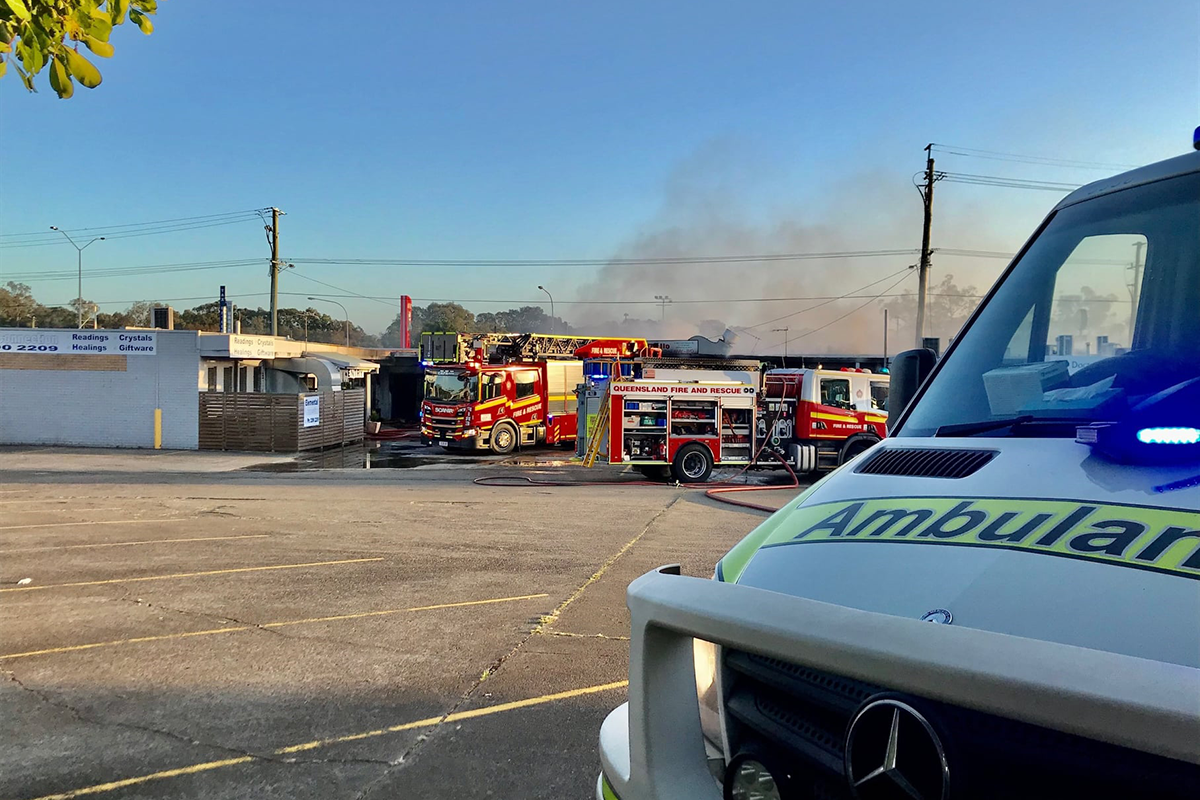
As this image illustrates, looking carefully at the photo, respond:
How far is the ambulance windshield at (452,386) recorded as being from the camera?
2566 centimetres

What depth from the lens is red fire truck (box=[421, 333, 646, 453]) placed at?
25.6 metres

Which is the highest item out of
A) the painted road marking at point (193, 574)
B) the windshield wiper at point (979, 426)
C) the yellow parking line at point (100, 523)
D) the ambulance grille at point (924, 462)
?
the windshield wiper at point (979, 426)

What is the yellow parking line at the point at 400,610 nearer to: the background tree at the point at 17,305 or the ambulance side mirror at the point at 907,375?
the ambulance side mirror at the point at 907,375

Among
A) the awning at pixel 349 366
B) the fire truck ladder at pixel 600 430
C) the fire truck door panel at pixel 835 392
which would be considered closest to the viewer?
the fire truck ladder at pixel 600 430

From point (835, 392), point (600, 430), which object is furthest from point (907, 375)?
point (835, 392)

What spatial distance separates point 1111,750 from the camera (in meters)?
1.11

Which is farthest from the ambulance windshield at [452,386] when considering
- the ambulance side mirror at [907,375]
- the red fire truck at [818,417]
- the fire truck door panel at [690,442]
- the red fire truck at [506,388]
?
the ambulance side mirror at [907,375]

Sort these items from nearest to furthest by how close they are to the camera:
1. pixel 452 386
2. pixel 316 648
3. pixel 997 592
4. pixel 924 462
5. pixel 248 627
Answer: pixel 997 592
pixel 924 462
pixel 316 648
pixel 248 627
pixel 452 386

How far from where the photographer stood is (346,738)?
411cm

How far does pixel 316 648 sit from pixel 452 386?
21.2m

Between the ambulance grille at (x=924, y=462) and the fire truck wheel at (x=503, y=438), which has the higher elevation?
the ambulance grille at (x=924, y=462)

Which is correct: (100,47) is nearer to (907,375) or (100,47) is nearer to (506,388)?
(907,375)

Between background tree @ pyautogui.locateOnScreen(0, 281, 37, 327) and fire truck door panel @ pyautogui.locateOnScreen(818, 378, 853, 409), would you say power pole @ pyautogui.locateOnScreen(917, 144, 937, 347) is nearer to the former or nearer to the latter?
fire truck door panel @ pyautogui.locateOnScreen(818, 378, 853, 409)

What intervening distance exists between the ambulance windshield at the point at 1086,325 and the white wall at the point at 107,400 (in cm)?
2656
